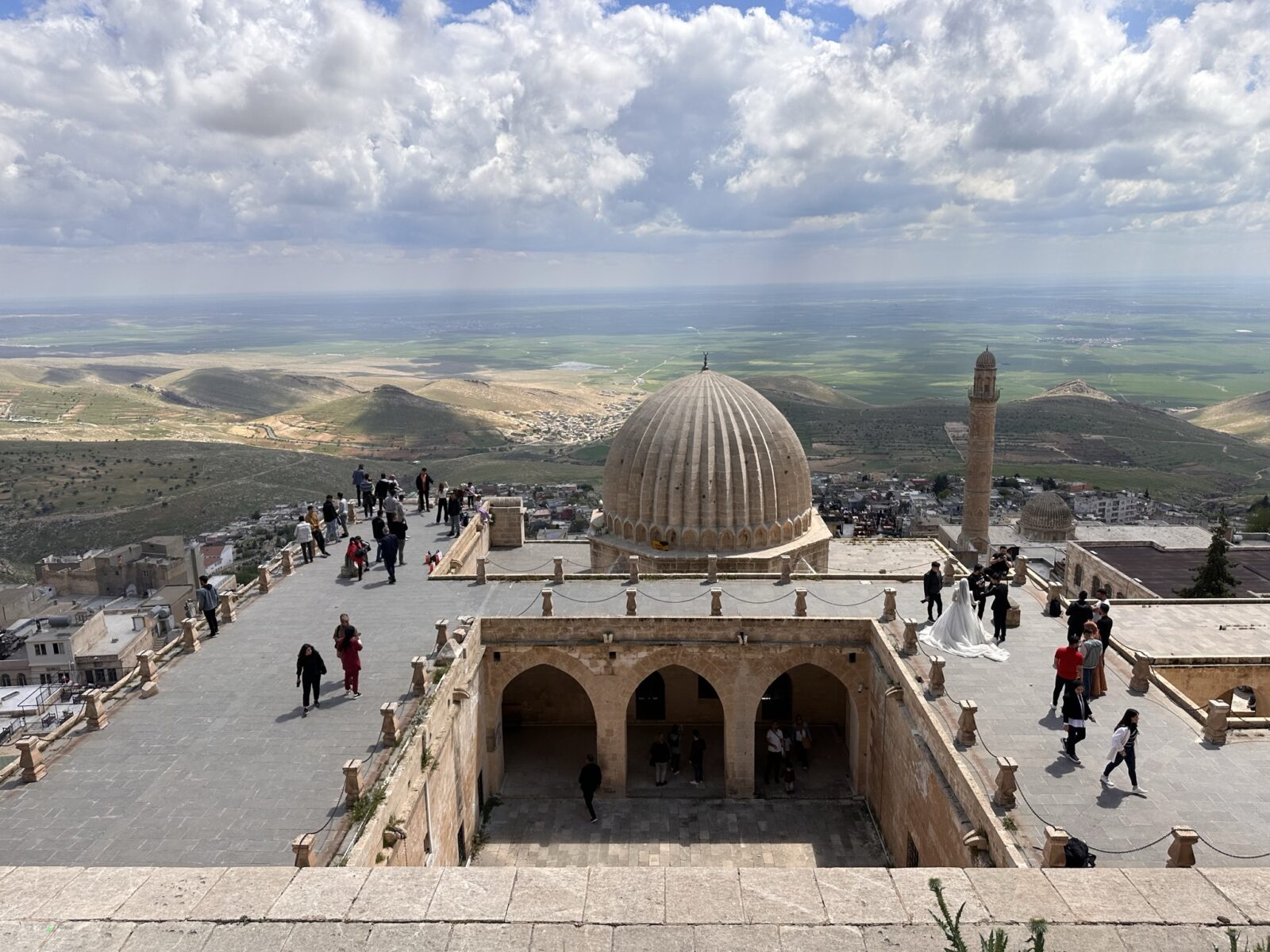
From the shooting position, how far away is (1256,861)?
413 inches

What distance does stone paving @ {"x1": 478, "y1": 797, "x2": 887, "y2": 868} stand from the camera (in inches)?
650

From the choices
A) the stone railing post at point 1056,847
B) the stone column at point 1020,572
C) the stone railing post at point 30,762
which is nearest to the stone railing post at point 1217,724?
the stone railing post at point 1056,847

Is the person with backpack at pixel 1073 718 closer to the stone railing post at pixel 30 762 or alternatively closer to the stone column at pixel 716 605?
the stone column at pixel 716 605

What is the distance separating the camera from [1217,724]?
1355cm

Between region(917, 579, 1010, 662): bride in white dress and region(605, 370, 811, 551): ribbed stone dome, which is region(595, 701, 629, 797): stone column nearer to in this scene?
region(605, 370, 811, 551): ribbed stone dome

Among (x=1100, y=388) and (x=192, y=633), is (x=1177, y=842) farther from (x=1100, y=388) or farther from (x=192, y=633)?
(x=1100, y=388)

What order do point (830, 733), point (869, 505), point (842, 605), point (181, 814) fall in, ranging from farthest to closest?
point (869, 505)
point (830, 733)
point (842, 605)
point (181, 814)

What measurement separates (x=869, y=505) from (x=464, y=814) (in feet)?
170

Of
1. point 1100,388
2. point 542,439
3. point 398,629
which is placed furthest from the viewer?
point 1100,388

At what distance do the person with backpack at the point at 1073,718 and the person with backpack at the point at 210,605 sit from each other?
16493 mm

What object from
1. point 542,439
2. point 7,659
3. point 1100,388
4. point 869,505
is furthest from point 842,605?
point 1100,388

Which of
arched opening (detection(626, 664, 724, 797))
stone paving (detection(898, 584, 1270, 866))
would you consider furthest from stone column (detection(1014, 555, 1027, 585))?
arched opening (detection(626, 664, 724, 797))

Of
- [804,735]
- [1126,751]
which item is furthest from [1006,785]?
[804,735]

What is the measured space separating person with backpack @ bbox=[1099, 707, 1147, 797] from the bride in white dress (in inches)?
189
